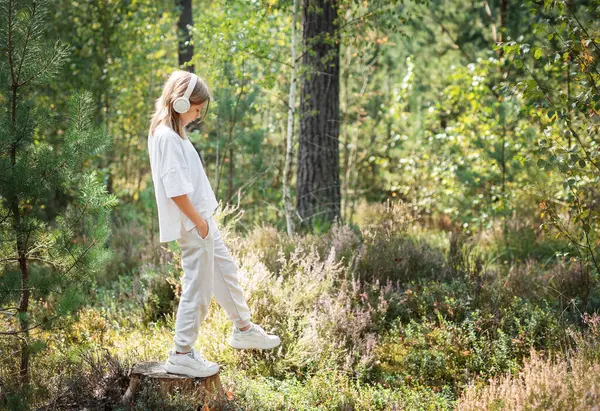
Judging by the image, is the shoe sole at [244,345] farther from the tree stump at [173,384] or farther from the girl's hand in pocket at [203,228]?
the girl's hand in pocket at [203,228]

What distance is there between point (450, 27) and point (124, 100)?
676cm

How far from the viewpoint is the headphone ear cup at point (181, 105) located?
3.37m

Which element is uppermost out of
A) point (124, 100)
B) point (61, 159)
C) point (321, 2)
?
point (321, 2)

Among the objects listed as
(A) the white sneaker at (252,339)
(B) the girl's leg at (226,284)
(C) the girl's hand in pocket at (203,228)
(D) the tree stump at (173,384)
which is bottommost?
(D) the tree stump at (173,384)

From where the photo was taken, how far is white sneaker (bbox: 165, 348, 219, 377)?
347cm

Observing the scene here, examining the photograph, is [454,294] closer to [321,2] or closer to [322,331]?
[322,331]

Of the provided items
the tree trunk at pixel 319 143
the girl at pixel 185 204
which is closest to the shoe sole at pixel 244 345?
the girl at pixel 185 204

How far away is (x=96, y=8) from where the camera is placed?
934 cm

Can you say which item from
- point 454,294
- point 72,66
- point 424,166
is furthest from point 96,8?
point 454,294

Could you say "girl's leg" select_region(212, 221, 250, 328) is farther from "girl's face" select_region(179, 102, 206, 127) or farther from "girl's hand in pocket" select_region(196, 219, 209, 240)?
"girl's face" select_region(179, 102, 206, 127)

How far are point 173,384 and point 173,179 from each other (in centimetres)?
120

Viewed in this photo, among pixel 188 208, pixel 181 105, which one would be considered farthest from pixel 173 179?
pixel 181 105

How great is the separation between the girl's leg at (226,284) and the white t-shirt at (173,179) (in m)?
0.30

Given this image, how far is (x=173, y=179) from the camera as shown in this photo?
3275 millimetres
